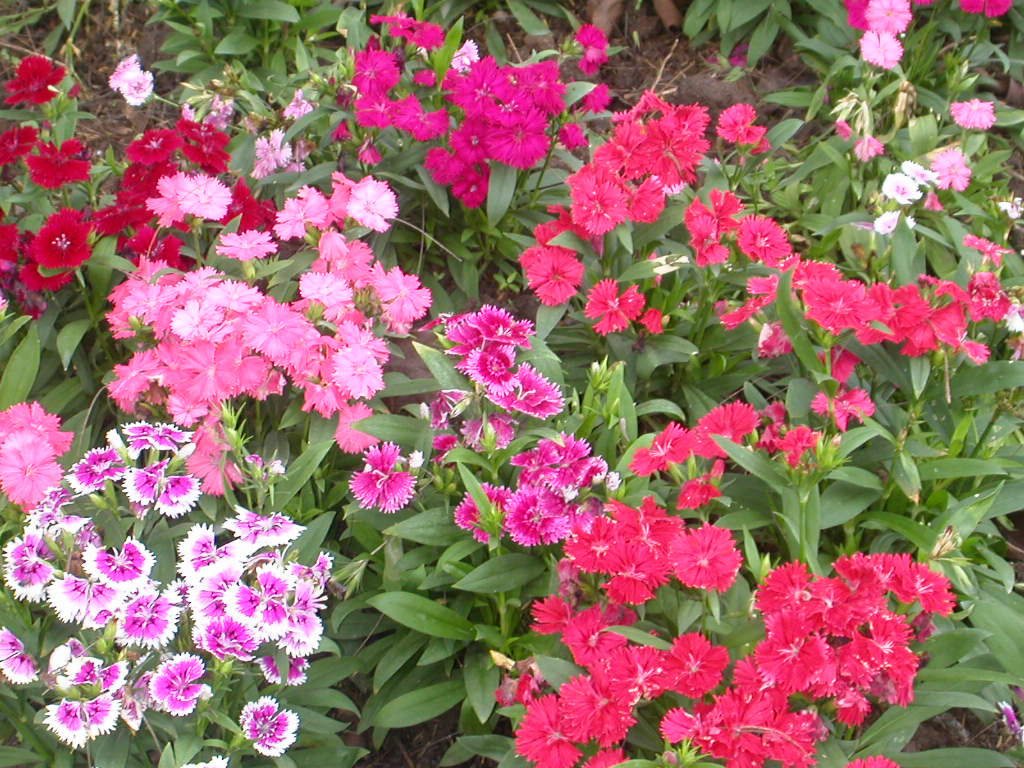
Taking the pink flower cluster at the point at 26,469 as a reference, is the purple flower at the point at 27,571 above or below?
below

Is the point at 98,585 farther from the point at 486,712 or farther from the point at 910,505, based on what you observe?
the point at 910,505

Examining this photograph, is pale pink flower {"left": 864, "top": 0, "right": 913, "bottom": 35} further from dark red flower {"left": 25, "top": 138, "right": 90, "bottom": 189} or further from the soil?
dark red flower {"left": 25, "top": 138, "right": 90, "bottom": 189}

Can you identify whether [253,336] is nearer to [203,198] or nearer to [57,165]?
[203,198]

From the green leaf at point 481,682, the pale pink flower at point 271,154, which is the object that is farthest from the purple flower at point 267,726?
the pale pink flower at point 271,154

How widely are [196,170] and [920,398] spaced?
1937 mm

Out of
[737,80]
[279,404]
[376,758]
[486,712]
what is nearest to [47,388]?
[279,404]

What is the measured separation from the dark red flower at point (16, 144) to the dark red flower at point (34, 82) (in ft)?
0.36

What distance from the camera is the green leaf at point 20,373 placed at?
7.39ft

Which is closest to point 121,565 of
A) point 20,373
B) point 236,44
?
point 20,373

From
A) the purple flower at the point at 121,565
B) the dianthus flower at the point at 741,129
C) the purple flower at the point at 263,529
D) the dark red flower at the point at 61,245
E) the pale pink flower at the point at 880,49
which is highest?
the pale pink flower at the point at 880,49

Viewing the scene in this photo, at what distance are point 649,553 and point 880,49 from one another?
2083 mm

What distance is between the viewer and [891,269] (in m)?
2.52

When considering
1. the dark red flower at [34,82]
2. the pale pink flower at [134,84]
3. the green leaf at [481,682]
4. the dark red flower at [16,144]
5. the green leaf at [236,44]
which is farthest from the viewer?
the green leaf at [236,44]

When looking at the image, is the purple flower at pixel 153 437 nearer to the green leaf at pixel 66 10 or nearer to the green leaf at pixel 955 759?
the green leaf at pixel 955 759
